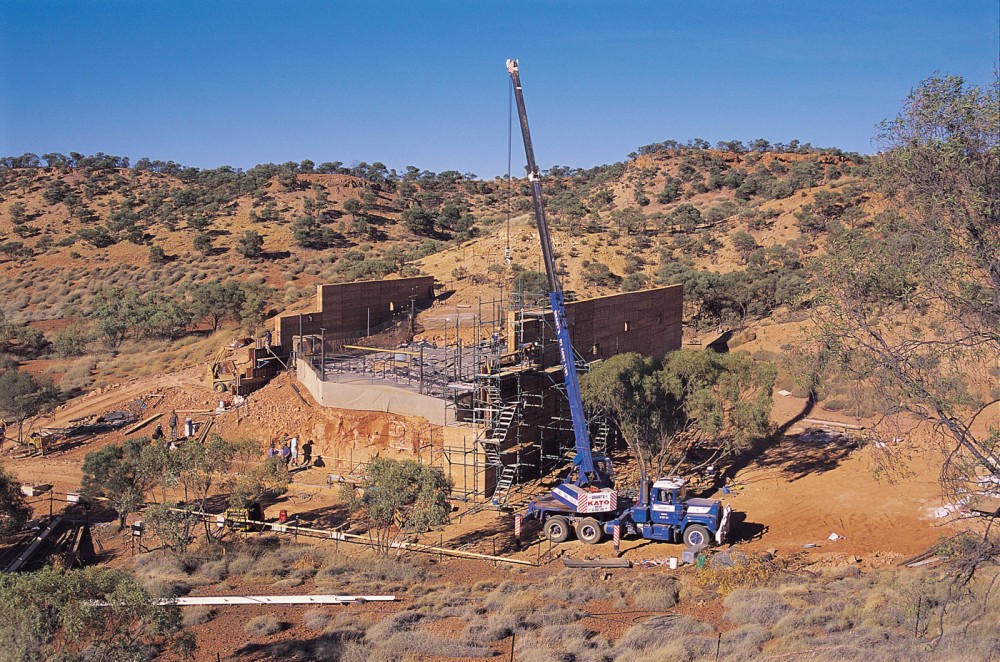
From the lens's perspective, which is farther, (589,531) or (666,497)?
(589,531)

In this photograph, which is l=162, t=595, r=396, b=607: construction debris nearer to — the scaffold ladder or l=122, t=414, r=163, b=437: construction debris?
the scaffold ladder

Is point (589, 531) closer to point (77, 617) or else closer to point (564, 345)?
point (564, 345)

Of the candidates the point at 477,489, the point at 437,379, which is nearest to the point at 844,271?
the point at 477,489

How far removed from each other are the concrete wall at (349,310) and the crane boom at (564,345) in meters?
14.7

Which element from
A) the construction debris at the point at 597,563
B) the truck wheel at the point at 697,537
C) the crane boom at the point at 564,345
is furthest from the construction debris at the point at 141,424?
the truck wheel at the point at 697,537

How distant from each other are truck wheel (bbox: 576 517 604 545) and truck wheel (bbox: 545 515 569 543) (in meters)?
0.33

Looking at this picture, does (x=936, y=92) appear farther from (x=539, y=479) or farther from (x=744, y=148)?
(x=744, y=148)

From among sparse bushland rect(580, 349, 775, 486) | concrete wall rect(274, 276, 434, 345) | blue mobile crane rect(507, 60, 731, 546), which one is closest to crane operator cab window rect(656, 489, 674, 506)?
blue mobile crane rect(507, 60, 731, 546)

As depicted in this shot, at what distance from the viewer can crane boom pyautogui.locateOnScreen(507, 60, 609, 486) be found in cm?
2019

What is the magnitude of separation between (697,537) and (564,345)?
5.84 m

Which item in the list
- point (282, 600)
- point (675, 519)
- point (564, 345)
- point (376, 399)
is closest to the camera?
point (282, 600)

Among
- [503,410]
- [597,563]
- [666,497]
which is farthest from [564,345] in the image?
[597,563]

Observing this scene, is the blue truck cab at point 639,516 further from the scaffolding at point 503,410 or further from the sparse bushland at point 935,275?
the sparse bushland at point 935,275

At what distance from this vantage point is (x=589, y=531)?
19.4 meters
